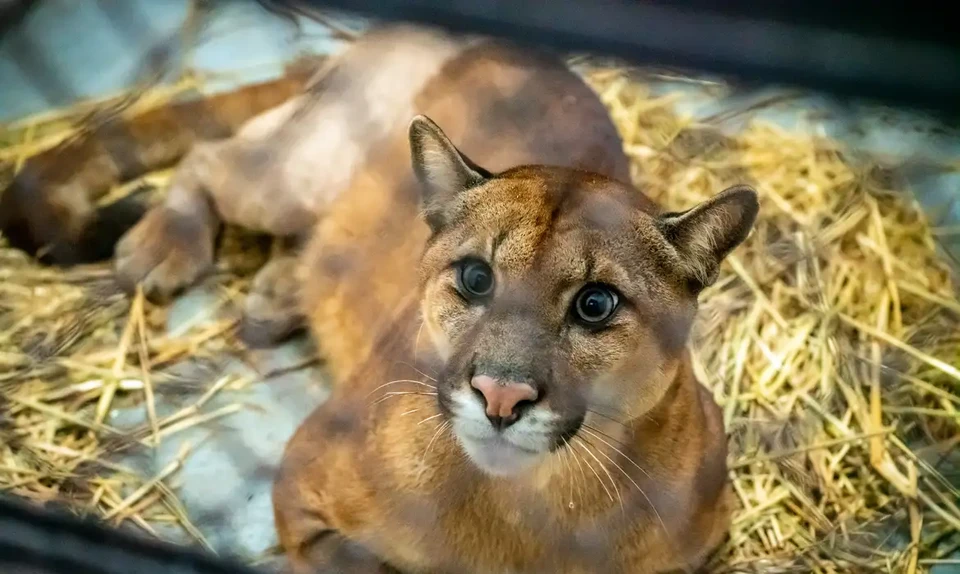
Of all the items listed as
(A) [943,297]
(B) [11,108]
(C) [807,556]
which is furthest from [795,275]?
(B) [11,108]

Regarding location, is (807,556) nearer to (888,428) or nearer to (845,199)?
(888,428)

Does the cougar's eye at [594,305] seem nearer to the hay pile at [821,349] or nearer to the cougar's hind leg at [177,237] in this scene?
the hay pile at [821,349]

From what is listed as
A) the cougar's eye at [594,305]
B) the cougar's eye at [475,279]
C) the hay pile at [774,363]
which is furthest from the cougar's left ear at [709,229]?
the hay pile at [774,363]

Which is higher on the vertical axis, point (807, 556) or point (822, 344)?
point (822, 344)

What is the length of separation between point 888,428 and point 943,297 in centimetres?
39

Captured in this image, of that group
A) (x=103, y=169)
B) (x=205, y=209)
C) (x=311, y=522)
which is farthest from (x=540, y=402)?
(x=103, y=169)

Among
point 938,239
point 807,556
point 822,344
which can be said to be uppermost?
point 938,239

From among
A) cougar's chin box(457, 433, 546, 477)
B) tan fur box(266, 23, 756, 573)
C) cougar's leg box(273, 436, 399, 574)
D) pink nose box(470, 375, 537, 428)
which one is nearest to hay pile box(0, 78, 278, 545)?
cougar's leg box(273, 436, 399, 574)

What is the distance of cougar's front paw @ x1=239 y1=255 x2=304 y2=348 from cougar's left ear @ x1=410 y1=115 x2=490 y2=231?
31.0 inches

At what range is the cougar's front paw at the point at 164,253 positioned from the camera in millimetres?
2127

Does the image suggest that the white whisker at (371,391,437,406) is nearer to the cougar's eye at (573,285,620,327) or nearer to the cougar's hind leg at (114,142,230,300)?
the cougar's eye at (573,285,620,327)

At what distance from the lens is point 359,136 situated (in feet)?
6.73

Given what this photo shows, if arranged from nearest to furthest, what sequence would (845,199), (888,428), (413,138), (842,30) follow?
(842,30) < (413,138) < (888,428) < (845,199)

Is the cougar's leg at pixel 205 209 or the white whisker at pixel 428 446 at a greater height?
the white whisker at pixel 428 446
